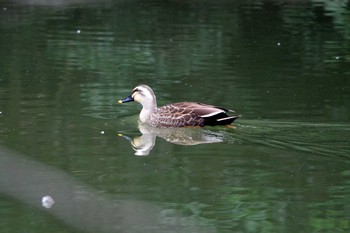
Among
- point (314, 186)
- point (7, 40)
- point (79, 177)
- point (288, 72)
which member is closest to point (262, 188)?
point (314, 186)

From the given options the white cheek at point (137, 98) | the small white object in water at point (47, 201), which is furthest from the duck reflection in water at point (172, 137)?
the small white object in water at point (47, 201)

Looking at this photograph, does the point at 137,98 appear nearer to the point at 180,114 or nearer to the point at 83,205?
the point at 180,114

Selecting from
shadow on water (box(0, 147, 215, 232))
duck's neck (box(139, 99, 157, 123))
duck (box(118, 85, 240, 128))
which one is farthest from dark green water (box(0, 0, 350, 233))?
duck's neck (box(139, 99, 157, 123))

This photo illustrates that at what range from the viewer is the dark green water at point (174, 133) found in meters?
7.74

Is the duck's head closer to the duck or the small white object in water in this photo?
the duck

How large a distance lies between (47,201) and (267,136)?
10.4 feet

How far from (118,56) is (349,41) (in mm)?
4870

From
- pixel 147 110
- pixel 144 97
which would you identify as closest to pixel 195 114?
pixel 147 110

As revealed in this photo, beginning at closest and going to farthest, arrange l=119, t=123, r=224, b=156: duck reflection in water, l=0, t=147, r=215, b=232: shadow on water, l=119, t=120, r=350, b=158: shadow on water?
l=0, t=147, r=215, b=232: shadow on water, l=119, t=120, r=350, b=158: shadow on water, l=119, t=123, r=224, b=156: duck reflection in water

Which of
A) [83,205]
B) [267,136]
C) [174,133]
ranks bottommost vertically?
[174,133]

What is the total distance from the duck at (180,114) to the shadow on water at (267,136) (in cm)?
8

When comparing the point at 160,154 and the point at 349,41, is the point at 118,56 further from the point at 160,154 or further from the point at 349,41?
the point at 160,154

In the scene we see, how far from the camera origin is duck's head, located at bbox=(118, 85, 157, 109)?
11699mm

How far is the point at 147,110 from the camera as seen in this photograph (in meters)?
11.6
